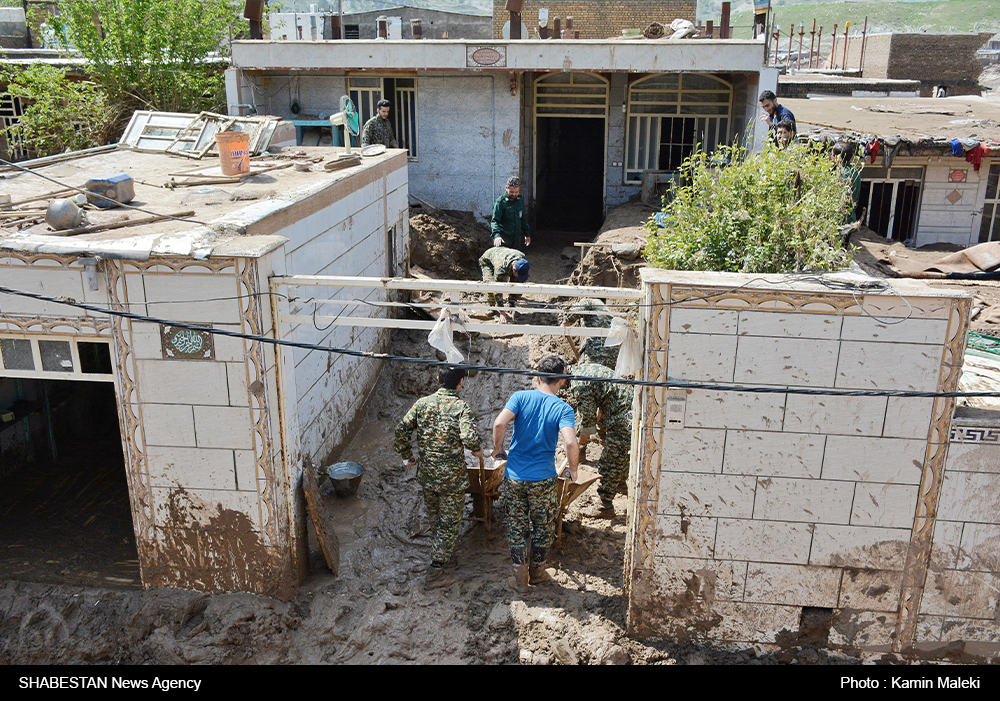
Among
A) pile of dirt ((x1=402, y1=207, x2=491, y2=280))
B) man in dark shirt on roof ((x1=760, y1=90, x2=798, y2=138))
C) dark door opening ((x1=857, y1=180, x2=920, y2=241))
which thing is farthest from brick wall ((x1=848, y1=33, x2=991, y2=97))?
pile of dirt ((x1=402, y1=207, x2=491, y2=280))

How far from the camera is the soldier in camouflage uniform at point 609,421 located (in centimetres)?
685

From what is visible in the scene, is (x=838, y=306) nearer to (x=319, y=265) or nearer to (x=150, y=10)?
(x=319, y=265)

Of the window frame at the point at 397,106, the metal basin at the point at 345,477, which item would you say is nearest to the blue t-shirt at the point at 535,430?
the metal basin at the point at 345,477

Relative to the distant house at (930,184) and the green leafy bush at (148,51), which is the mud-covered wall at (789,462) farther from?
the green leafy bush at (148,51)

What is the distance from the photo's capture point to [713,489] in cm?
528

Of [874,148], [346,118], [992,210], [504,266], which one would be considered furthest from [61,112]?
[992,210]

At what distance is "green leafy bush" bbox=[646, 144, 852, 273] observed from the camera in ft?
17.7

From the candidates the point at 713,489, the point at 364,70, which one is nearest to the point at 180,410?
the point at 713,489

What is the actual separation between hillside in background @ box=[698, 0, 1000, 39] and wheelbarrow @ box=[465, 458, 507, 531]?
243 feet

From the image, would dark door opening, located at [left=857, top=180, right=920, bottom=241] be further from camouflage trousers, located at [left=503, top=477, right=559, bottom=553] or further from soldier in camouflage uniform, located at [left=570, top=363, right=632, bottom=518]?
camouflage trousers, located at [left=503, top=477, right=559, bottom=553]

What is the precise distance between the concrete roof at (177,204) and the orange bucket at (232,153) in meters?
0.19

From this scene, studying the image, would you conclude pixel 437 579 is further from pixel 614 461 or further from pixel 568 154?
pixel 568 154

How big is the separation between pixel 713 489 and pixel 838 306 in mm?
1481

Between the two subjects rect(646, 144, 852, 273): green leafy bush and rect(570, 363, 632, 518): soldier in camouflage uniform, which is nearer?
rect(646, 144, 852, 273): green leafy bush
